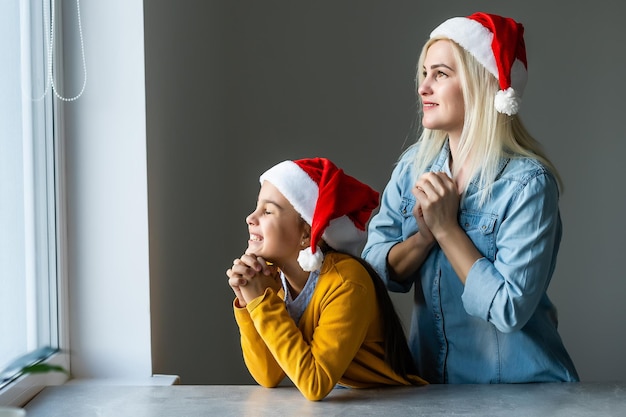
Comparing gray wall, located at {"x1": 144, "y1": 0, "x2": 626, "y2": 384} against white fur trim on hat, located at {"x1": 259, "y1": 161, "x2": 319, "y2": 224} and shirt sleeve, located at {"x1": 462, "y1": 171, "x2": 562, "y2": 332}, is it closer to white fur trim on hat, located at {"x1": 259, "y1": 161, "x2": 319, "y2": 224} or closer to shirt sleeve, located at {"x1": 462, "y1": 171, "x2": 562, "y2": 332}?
white fur trim on hat, located at {"x1": 259, "y1": 161, "x2": 319, "y2": 224}

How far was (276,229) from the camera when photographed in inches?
62.7

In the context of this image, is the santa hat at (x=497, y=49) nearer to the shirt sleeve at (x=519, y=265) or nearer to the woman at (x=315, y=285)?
the shirt sleeve at (x=519, y=265)

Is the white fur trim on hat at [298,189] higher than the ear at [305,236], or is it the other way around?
the white fur trim on hat at [298,189]

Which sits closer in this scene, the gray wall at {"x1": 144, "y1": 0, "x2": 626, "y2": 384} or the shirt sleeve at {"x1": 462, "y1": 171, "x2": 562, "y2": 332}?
the shirt sleeve at {"x1": 462, "y1": 171, "x2": 562, "y2": 332}

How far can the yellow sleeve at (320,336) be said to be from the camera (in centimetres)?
149

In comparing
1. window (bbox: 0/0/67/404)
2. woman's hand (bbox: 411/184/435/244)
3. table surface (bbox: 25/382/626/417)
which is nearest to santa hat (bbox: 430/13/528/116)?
woman's hand (bbox: 411/184/435/244)

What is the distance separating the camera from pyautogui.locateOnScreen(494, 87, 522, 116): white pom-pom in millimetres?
1668

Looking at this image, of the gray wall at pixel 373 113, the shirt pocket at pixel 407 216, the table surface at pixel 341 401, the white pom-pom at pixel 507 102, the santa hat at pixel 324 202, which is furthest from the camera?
the gray wall at pixel 373 113

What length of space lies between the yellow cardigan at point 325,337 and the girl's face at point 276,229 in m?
0.07

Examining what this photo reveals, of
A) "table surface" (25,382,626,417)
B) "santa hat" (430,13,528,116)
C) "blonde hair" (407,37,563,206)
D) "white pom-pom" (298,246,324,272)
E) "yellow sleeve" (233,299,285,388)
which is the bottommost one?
"table surface" (25,382,626,417)

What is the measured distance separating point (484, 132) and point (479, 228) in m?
0.19

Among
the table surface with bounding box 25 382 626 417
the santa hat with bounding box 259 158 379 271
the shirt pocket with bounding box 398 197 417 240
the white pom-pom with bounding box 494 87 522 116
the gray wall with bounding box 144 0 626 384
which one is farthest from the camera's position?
the gray wall with bounding box 144 0 626 384

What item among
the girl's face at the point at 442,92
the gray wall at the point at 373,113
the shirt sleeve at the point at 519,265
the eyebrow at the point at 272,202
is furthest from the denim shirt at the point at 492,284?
the gray wall at the point at 373,113

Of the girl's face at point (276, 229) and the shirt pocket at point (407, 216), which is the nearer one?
the girl's face at point (276, 229)
